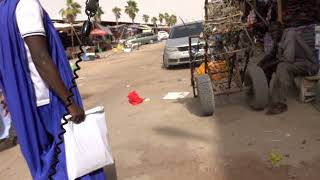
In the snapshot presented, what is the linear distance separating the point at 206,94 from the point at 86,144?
418 centimetres

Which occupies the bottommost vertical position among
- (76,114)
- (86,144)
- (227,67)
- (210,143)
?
(210,143)

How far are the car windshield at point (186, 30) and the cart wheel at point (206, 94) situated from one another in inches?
341

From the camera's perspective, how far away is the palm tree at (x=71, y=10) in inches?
2301

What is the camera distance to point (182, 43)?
15148mm

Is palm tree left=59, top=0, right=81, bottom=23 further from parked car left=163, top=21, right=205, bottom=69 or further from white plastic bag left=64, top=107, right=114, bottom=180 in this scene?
white plastic bag left=64, top=107, right=114, bottom=180

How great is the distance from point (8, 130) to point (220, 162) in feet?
11.6

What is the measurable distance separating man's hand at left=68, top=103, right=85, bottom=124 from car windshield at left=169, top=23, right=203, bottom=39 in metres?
12.8

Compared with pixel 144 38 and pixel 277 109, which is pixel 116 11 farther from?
pixel 277 109

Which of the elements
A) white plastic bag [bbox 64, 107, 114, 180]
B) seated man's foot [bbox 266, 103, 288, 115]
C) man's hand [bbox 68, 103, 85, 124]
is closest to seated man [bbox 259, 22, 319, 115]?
seated man's foot [bbox 266, 103, 288, 115]

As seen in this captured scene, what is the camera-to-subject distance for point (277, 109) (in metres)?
6.63

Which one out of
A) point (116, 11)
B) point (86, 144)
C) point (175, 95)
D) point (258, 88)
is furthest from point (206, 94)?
point (116, 11)

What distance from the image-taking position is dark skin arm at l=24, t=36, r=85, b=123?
2721mm

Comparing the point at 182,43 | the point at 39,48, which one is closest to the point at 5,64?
the point at 39,48

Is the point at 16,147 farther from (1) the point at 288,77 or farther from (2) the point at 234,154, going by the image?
(1) the point at 288,77
